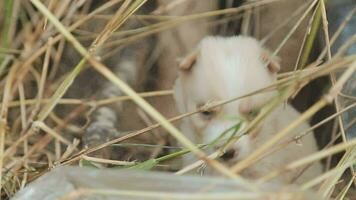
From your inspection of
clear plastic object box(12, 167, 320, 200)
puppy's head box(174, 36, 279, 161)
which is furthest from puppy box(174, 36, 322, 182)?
clear plastic object box(12, 167, 320, 200)

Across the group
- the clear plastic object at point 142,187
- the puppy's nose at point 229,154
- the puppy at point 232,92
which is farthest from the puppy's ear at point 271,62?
the clear plastic object at point 142,187

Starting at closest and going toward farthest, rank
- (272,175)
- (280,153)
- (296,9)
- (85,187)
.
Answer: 1. (272,175)
2. (85,187)
3. (280,153)
4. (296,9)

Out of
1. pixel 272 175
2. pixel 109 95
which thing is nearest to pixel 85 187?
pixel 272 175

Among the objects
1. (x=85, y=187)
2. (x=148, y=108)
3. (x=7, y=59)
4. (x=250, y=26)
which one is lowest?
(x=85, y=187)

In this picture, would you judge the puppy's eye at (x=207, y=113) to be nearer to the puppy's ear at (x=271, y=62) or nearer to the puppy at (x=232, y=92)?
the puppy at (x=232, y=92)

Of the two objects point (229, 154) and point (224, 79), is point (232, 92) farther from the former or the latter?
point (229, 154)

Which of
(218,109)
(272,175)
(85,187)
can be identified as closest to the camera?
(272,175)

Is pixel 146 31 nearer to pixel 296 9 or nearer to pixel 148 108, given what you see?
pixel 296 9

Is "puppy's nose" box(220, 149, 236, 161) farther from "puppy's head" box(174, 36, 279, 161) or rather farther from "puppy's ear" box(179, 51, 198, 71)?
"puppy's ear" box(179, 51, 198, 71)

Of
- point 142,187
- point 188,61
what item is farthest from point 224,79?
point 142,187
